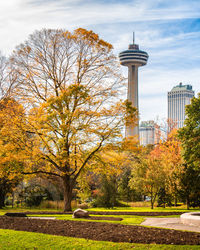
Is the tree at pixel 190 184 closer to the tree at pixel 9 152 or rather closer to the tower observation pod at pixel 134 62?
the tree at pixel 9 152

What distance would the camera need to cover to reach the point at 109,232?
11453 millimetres

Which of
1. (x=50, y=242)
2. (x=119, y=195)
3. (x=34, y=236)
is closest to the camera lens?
(x=50, y=242)

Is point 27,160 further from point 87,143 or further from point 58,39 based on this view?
point 58,39

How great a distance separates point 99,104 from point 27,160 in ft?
19.7

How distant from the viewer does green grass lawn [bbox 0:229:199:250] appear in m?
9.73

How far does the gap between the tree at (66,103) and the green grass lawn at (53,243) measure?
28.4 ft

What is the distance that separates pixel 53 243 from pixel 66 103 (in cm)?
1150

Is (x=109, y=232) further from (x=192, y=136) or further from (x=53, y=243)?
(x=192, y=136)

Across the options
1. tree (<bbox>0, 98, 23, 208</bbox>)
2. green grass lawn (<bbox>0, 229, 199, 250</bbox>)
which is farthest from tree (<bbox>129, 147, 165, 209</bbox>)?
green grass lawn (<bbox>0, 229, 199, 250</bbox>)

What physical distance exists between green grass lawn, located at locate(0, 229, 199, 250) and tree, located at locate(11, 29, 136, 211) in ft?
28.4

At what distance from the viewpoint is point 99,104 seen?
885 inches

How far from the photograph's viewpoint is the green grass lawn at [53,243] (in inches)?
383

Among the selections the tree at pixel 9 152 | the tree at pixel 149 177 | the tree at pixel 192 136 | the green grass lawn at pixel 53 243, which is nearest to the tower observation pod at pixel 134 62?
the tree at pixel 149 177

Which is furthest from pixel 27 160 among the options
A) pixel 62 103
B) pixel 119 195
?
pixel 119 195
